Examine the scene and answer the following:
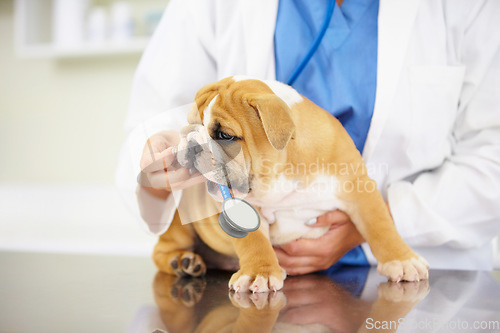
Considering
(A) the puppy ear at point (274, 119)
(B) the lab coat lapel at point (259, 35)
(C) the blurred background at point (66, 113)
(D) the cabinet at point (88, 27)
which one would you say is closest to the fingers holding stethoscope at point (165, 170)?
(A) the puppy ear at point (274, 119)

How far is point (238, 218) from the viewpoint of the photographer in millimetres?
566

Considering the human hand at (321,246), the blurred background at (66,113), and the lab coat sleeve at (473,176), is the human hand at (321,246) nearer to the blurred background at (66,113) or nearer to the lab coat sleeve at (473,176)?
the lab coat sleeve at (473,176)

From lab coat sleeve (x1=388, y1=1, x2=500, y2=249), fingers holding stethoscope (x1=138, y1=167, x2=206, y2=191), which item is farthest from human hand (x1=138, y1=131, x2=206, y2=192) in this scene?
lab coat sleeve (x1=388, y1=1, x2=500, y2=249)

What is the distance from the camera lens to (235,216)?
565 millimetres

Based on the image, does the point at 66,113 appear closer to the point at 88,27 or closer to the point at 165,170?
the point at 88,27

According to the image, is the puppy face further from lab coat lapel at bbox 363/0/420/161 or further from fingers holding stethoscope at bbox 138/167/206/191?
lab coat lapel at bbox 363/0/420/161

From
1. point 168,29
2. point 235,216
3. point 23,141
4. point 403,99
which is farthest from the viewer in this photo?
point 23,141

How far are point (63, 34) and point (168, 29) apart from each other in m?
1.22

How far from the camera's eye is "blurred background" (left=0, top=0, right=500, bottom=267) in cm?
190

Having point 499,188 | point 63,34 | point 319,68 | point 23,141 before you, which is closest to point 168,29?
point 319,68

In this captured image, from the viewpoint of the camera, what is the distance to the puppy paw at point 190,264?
730 millimetres

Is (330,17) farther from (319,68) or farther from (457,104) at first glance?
(457,104)

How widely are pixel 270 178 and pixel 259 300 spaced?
159 millimetres

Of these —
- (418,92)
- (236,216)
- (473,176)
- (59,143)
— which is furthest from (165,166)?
(59,143)
